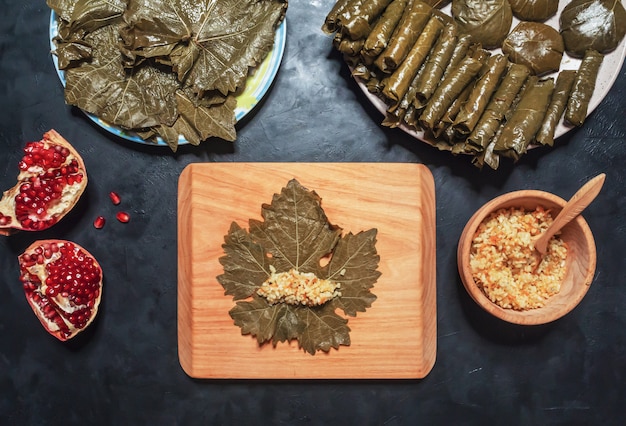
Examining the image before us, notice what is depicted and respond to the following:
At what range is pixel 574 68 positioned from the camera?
2811 millimetres

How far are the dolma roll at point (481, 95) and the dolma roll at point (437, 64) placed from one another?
6.4 inches

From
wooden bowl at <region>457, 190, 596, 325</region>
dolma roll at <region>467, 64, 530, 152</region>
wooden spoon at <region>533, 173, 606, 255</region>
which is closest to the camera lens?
wooden spoon at <region>533, 173, 606, 255</region>

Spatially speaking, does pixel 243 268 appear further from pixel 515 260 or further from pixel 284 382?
pixel 515 260

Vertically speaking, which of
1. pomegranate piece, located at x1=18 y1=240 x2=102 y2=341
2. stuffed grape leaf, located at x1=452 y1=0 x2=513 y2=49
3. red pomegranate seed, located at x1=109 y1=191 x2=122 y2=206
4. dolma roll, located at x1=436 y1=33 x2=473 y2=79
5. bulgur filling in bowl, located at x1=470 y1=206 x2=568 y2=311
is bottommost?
pomegranate piece, located at x1=18 y1=240 x2=102 y2=341

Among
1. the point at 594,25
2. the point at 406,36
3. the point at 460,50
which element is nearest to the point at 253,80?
the point at 406,36

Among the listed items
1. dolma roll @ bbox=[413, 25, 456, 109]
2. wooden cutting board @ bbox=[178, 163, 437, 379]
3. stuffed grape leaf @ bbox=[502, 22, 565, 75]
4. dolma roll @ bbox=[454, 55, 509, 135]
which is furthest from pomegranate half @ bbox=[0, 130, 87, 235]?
stuffed grape leaf @ bbox=[502, 22, 565, 75]

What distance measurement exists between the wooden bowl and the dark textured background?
0.31 meters

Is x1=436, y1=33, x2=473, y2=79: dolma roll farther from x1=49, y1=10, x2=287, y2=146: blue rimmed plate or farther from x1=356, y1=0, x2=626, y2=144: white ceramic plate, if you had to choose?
x1=49, y1=10, x2=287, y2=146: blue rimmed plate

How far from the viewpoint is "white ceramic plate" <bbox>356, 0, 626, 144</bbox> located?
9.02 ft

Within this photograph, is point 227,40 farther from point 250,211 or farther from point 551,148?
point 551,148

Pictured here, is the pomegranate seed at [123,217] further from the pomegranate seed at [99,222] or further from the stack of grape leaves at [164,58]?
the stack of grape leaves at [164,58]

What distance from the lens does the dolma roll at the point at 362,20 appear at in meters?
2.66

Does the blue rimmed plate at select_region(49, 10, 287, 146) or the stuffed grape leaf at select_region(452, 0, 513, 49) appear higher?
the stuffed grape leaf at select_region(452, 0, 513, 49)

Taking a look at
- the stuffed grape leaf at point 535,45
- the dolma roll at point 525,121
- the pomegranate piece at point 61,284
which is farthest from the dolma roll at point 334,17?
the pomegranate piece at point 61,284
